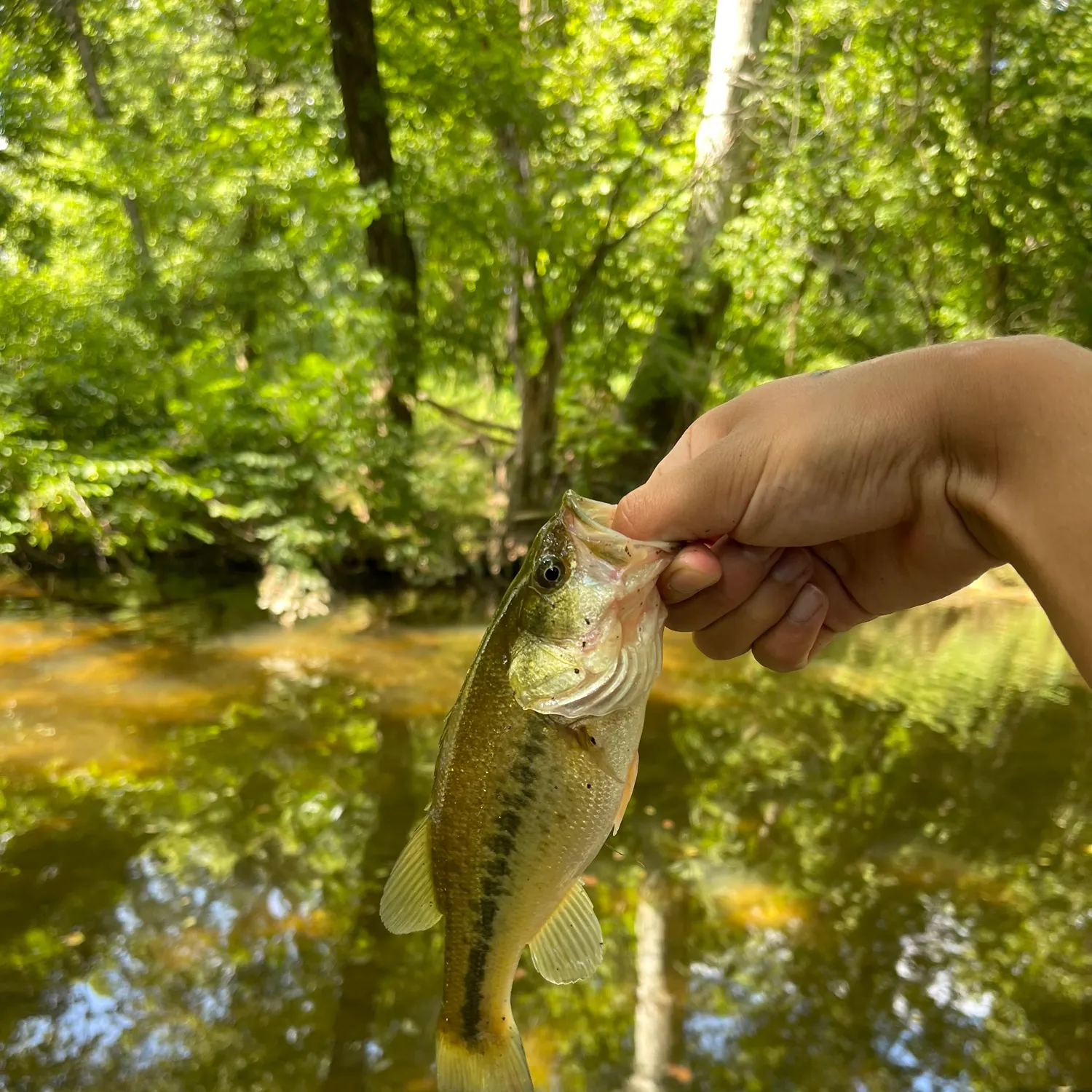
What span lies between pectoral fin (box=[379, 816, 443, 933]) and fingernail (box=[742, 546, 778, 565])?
3.42ft

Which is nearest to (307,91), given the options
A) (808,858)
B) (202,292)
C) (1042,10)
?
(202,292)

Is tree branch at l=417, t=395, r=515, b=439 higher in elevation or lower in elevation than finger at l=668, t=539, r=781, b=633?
lower

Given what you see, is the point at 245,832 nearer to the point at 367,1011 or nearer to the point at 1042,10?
the point at 367,1011

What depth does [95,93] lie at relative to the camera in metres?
13.2

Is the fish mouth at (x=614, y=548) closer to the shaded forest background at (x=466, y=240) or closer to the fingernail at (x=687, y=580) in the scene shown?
the fingernail at (x=687, y=580)

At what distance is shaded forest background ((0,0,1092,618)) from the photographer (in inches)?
350

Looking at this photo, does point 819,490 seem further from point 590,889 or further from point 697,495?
point 590,889

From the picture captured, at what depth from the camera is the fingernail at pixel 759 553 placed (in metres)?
2.02

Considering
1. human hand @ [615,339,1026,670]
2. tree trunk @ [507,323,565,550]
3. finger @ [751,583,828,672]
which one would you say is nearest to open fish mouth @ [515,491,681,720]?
human hand @ [615,339,1026,670]

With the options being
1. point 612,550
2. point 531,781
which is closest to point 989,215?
point 612,550

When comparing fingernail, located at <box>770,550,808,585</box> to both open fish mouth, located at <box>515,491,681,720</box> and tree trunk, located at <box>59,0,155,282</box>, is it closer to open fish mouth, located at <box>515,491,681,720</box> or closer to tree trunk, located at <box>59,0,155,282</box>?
open fish mouth, located at <box>515,491,681,720</box>

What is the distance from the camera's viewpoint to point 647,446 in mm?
10375

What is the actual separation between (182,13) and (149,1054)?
1359cm

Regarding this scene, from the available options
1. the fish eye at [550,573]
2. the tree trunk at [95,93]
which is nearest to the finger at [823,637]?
the fish eye at [550,573]
